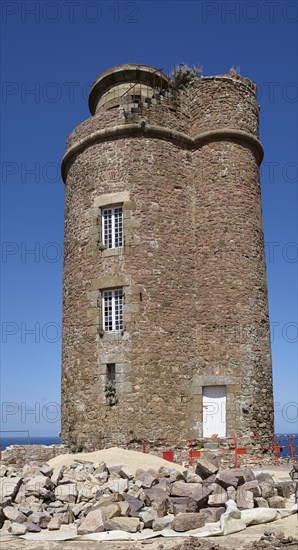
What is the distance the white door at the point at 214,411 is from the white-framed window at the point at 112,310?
11.4ft

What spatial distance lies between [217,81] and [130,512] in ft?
50.6

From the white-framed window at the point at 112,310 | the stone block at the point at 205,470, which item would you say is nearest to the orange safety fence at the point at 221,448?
the white-framed window at the point at 112,310

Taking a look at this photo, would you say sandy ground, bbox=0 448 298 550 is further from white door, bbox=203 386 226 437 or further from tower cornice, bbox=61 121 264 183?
tower cornice, bbox=61 121 264 183

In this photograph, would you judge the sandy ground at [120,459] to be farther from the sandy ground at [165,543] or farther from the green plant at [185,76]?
the green plant at [185,76]

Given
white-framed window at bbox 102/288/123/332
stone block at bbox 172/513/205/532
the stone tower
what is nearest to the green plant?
the stone tower

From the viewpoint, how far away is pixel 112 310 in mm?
19312

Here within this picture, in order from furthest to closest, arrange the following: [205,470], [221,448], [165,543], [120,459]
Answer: [221,448], [120,459], [205,470], [165,543]

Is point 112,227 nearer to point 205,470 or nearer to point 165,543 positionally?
point 205,470

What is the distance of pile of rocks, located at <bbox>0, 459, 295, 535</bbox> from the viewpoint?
33.3 ft

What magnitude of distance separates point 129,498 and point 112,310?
29.3 ft

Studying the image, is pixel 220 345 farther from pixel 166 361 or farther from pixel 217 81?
pixel 217 81

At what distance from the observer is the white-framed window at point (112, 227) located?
64.6 ft

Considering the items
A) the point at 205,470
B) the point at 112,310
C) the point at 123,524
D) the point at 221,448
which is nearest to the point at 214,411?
the point at 221,448

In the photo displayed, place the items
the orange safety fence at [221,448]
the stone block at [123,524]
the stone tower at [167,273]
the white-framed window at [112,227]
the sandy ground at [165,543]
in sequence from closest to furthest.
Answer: the sandy ground at [165,543], the stone block at [123,524], the orange safety fence at [221,448], the stone tower at [167,273], the white-framed window at [112,227]
